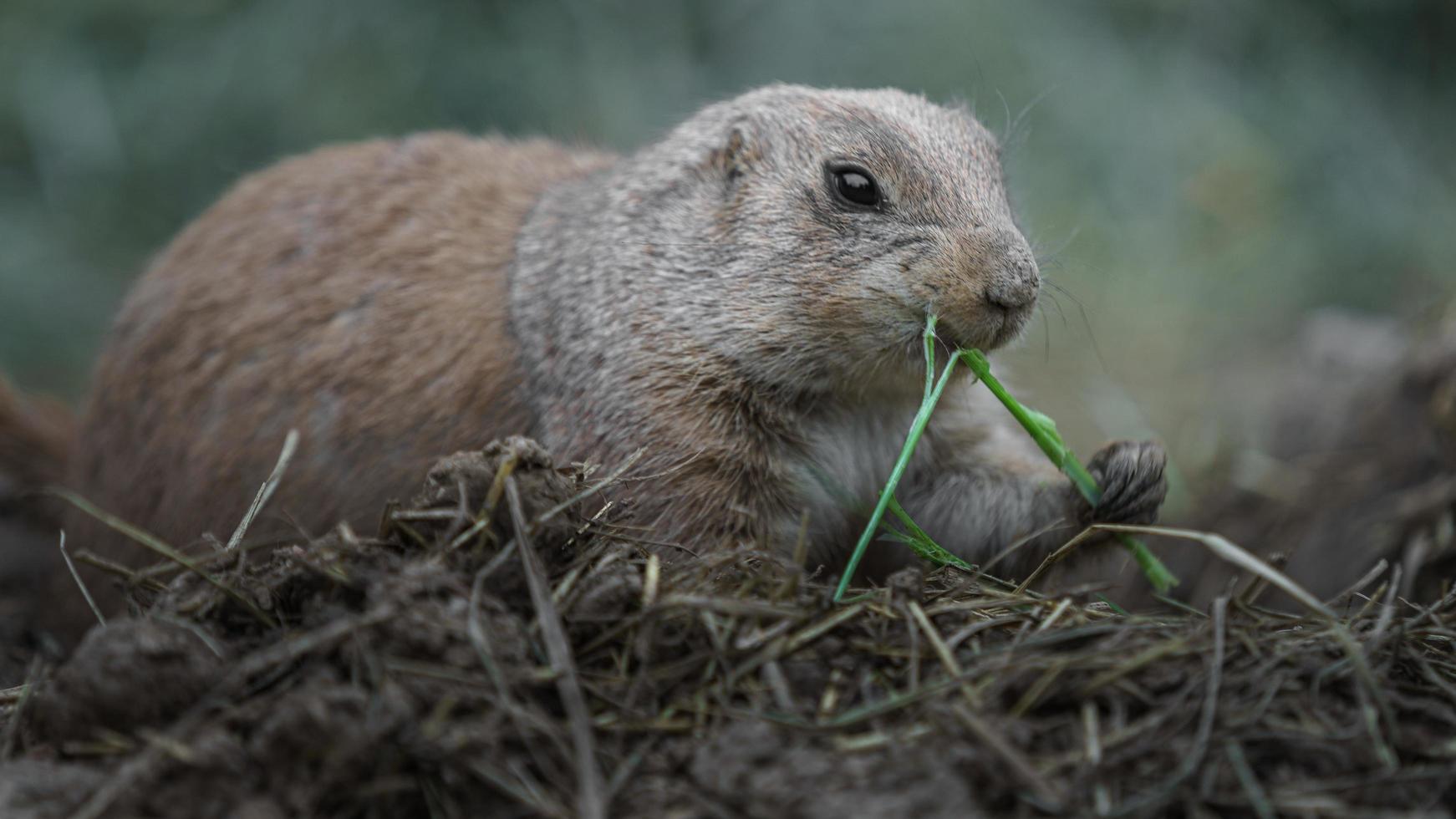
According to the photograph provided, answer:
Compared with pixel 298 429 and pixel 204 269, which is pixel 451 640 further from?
pixel 204 269

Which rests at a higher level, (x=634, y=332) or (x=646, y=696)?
(x=634, y=332)

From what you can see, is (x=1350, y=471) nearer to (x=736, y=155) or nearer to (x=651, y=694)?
(x=736, y=155)

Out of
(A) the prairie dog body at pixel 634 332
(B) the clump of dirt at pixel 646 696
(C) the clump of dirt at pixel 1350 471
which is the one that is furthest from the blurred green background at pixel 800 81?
(B) the clump of dirt at pixel 646 696

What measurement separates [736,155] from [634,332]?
2.06 ft

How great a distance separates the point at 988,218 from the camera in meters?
3.14

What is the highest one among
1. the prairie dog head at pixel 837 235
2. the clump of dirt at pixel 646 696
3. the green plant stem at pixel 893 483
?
the prairie dog head at pixel 837 235

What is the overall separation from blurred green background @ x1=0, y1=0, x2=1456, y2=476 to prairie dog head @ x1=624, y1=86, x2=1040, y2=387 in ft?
11.4

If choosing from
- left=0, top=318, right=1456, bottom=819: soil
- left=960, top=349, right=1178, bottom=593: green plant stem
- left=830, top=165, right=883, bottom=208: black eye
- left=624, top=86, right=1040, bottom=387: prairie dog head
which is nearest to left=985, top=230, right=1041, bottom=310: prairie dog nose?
left=624, top=86, right=1040, bottom=387: prairie dog head

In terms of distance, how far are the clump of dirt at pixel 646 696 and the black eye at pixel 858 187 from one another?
1116 millimetres

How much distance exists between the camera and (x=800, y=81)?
7.02 meters

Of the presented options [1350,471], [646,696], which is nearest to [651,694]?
[646,696]

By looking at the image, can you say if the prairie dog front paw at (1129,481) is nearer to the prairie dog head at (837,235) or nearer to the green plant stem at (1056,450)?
the green plant stem at (1056,450)

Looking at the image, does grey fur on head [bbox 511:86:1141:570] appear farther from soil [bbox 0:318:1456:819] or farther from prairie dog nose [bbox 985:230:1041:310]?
soil [bbox 0:318:1456:819]

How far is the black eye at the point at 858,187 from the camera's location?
3.18 meters
